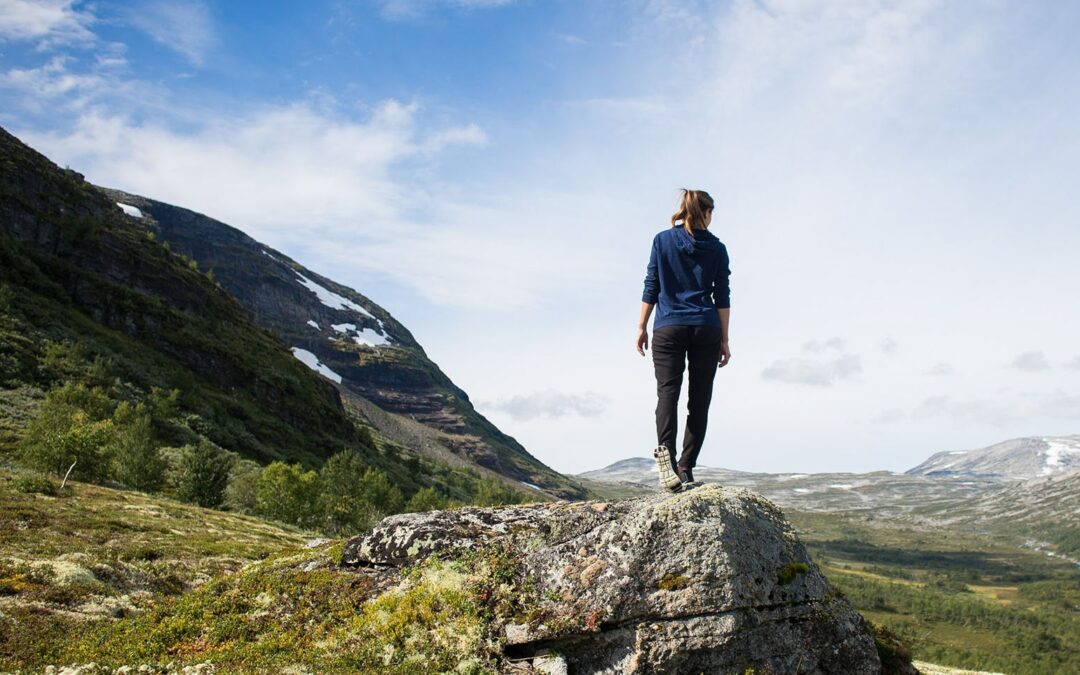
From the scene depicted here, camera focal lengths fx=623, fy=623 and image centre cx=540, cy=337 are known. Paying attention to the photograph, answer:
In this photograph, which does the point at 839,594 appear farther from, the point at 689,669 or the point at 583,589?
the point at 583,589

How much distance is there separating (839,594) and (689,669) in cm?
362

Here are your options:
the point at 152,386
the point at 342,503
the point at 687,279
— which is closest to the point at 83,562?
the point at 687,279

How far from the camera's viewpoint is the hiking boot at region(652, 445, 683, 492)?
1023 centimetres

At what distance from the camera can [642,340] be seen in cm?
1091

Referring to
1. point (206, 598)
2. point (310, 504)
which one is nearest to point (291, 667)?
point (206, 598)

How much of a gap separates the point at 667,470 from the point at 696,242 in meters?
3.86

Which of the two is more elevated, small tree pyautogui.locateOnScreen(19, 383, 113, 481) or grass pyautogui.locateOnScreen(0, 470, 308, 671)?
small tree pyautogui.locateOnScreen(19, 383, 113, 481)

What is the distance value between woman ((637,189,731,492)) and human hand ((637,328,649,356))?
2 cm

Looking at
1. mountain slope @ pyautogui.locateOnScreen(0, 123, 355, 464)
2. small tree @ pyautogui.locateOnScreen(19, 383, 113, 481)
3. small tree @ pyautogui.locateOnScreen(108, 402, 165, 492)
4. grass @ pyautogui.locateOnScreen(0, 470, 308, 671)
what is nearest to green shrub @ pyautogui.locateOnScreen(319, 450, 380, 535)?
small tree @ pyautogui.locateOnScreen(108, 402, 165, 492)

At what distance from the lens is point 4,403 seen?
223 ft

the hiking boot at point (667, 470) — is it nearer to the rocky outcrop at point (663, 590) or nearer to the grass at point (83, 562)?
the rocky outcrop at point (663, 590)

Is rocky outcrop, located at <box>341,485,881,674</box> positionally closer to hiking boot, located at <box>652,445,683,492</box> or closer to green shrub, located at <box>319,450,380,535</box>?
hiking boot, located at <box>652,445,683,492</box>

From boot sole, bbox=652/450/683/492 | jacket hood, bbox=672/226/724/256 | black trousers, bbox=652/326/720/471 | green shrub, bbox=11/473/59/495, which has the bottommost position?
green shrub, bbox=11/473/59/495

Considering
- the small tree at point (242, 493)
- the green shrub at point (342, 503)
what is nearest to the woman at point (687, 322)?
the small tree at point (242, 493)
